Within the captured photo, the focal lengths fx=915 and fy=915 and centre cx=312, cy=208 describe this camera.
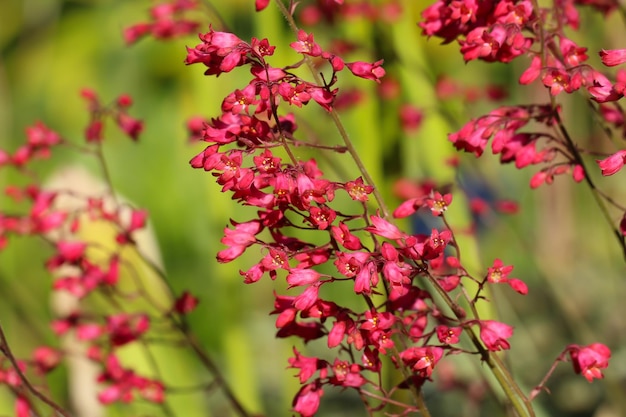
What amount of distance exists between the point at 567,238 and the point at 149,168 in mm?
2244

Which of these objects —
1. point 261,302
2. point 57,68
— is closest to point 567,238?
point 261,302

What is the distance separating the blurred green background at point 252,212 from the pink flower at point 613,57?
0.94 meters

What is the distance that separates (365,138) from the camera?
2.63 metres

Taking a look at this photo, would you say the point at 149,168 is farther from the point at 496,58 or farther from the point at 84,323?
the point at 496,58

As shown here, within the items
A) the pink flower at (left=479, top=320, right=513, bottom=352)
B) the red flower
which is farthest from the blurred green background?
the pink flower at (left=479, top=320, right=513, bottom=352)

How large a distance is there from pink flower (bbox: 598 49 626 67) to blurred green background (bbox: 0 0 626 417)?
3.09 ft

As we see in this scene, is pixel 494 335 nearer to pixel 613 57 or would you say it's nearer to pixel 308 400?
pixel 308 400

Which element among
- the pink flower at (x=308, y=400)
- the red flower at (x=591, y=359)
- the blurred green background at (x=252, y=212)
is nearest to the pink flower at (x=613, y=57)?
the red flower at (x=591, y=359)

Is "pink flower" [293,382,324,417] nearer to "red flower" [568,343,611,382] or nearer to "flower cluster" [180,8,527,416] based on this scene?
"flower cluster" [180,8,527,416]

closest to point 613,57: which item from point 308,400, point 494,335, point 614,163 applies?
point 614,163

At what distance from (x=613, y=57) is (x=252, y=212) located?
2.47m

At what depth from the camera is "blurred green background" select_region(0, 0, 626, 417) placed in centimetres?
268

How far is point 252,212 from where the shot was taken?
3.61 metres

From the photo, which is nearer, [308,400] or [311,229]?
[311,229]
